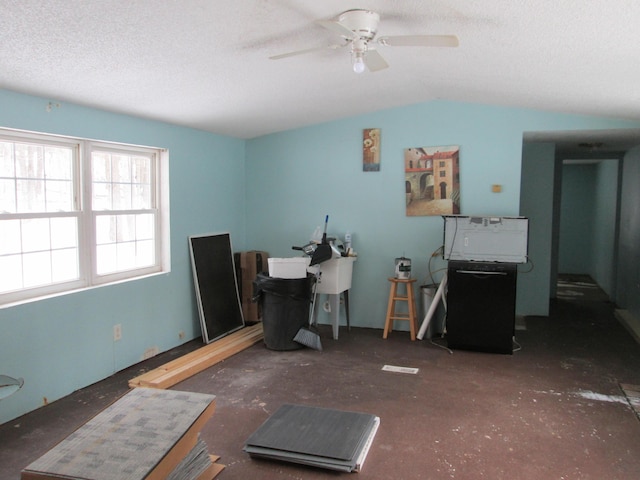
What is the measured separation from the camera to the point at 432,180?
5.25 meters

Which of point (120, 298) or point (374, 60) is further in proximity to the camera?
point (120, 298)

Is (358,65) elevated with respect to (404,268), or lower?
elevated

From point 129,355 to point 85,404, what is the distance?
2.51ft

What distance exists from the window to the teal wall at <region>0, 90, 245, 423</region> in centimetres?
13

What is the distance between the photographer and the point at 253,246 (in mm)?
5969

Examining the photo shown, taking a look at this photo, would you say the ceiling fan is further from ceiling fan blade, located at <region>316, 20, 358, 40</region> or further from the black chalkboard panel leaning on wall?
the black chalkboard panel leaning on wall

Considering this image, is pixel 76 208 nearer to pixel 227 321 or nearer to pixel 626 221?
pixel 227 321

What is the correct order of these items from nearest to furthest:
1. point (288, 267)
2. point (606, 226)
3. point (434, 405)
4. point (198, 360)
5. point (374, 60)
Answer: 1. point (374, 60)
2. point (434, 405)
3. point (198, 360)
4. point (288, 267)
5. point (606, 226)

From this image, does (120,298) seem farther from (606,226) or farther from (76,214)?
(606,226)

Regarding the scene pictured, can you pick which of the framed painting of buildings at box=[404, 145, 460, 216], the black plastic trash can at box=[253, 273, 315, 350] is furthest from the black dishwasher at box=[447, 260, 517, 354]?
the black plastic trash can at box=[253, 273, 315, 350]

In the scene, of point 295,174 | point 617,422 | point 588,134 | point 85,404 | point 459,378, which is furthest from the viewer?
point 295,174

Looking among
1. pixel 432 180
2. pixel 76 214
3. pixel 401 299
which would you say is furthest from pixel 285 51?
pixel 401 299

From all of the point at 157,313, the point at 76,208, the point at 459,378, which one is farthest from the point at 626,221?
the point at 76,208

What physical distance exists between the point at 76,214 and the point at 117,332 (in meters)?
1.01
